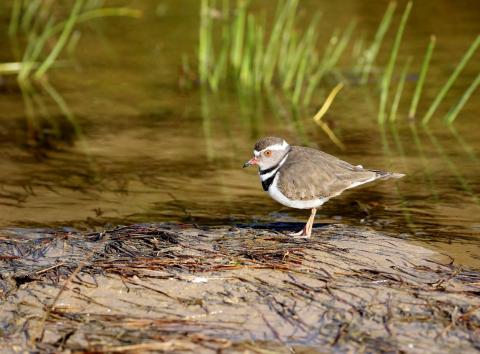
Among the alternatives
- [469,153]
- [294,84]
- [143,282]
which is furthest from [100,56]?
[143,282]

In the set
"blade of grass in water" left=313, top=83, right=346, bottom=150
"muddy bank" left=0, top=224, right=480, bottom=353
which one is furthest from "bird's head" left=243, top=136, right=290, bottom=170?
"blade of grass in water" left=313, top=83, right=346, bottom=150

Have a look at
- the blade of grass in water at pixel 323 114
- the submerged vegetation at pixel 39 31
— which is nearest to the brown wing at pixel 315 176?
the blade of grass in water at pixel 323 114

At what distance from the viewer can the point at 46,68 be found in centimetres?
1323

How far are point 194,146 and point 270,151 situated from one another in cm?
304

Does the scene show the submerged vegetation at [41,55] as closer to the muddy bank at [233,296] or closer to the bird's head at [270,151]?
the bird's head at [270,151]

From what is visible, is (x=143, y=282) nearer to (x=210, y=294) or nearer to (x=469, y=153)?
(x=210, y=294)

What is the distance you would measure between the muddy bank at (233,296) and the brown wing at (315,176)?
37 centimetres

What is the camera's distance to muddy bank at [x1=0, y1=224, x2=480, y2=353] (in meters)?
5.28

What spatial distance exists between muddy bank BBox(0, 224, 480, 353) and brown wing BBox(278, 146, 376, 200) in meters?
0.37

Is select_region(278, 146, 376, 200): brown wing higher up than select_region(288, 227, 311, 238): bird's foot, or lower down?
higher up

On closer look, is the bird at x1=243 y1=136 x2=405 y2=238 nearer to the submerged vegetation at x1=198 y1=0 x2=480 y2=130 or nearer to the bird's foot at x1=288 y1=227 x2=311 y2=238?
the bird's foot at x1=288 y1=227 x2=311 y2=238

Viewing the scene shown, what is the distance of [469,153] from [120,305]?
5236 millimetres

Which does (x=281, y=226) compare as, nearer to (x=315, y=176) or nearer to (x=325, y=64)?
(x=315, y=176)

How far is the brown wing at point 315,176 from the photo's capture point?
22.8 ft
